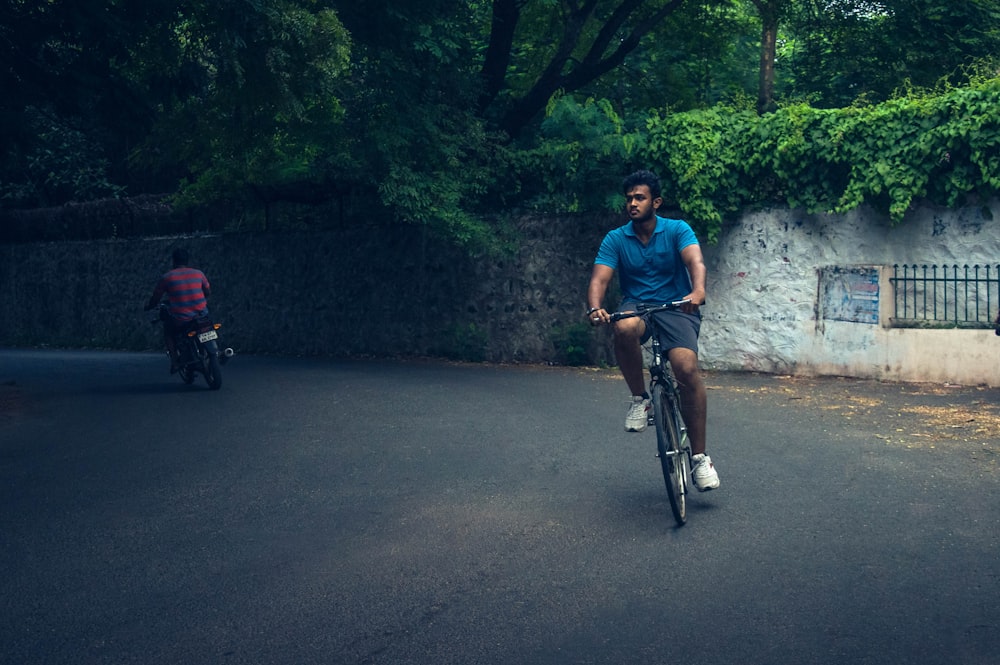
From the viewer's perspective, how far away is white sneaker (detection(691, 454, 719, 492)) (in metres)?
6.62

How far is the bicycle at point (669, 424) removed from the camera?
20.4ft

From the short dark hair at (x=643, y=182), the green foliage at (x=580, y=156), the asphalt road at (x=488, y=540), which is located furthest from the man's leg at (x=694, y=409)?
the green foliage at (x=580, y=156)

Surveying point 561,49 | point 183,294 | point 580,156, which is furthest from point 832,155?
point 183,294

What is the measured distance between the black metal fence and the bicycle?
867 centimetres

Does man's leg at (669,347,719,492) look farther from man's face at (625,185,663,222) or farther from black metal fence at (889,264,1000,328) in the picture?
black metal fence at (889,264,1000,328)

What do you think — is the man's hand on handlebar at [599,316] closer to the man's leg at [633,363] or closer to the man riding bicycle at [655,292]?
the man riding bicycle at [655,292]

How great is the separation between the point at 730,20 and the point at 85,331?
653 inches

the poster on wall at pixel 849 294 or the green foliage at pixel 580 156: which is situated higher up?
the green foliage at pixel 580 156

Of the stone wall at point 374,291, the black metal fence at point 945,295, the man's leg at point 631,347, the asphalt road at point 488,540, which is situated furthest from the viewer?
the stone wall at point 374,291

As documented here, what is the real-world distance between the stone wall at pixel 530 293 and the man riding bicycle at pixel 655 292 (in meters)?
8.41

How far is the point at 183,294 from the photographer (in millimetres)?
14180

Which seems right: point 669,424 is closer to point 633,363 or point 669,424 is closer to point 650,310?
point 633,363

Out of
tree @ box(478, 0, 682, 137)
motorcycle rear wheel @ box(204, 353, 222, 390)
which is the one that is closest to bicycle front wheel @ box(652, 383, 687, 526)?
motorcycle rear wheel @ box(204, 353, 222, 390)

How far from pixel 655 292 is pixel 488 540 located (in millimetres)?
1869
